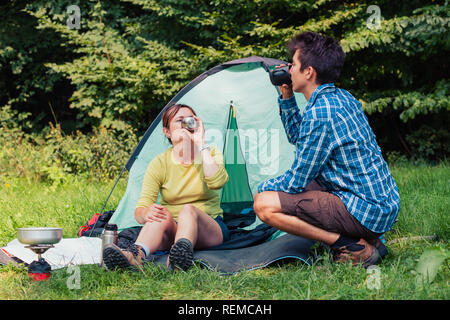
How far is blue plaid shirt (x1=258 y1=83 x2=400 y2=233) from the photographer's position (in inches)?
80.7

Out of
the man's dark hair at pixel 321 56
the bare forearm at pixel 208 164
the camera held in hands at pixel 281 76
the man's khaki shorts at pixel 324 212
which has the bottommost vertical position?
the man's khaki shorts at pixel 324 212

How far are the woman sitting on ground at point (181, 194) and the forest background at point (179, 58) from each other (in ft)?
10.4

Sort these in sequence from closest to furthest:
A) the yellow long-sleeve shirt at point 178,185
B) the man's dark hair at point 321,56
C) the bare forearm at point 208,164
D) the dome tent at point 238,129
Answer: the man's dark hair at point 321,56, the bare forearm at point 208,164, the yellow long-sleeve shirt at point 178,185, the dome tent at point 238,129

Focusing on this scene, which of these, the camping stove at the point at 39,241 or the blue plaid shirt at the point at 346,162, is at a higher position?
the blue plaid shirt at the point at 346,162

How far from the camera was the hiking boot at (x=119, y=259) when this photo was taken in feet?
6.72

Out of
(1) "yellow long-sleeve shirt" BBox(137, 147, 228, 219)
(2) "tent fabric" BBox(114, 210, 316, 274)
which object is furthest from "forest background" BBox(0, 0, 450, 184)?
(2) "tent fabric" BBox(114, 210, 316, 274)

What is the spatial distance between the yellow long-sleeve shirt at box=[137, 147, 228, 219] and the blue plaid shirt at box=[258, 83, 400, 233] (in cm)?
73

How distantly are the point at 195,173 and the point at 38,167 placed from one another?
3802mm

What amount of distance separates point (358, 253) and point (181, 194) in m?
1.10

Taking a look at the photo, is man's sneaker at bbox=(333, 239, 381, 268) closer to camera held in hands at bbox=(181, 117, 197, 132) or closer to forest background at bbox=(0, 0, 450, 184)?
camera held in hands at bbox=(181, 117, 197, 132)

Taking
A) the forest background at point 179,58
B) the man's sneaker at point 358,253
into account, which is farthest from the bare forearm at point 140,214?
the forest background at point 179,58

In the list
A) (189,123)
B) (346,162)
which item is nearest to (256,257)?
(346,162)

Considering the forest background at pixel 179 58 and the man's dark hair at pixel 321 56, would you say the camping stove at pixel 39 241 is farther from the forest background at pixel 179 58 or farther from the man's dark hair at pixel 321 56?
the forest background at pixel 179 58

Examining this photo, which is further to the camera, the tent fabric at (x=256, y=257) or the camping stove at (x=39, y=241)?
the tent fabric at (x=256, y=257)
